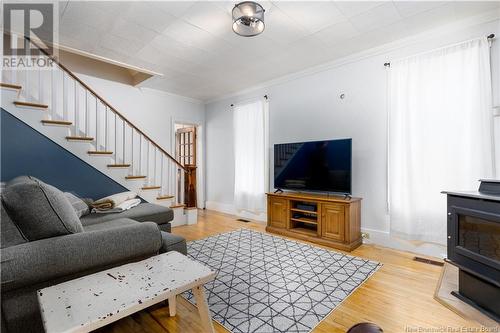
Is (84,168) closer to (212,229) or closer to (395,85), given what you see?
(212,229)

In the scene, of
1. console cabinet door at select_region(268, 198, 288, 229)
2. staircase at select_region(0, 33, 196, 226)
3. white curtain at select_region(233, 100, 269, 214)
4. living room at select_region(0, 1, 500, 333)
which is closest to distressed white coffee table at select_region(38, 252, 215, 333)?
living room at select_region(0, 1, 500, 333)

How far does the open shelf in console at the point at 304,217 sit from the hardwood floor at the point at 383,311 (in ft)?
3.73

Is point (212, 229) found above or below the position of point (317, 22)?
below

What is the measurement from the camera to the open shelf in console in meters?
3.53

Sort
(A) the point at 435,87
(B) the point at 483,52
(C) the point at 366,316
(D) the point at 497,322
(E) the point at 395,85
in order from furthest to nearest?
(E) the point at 395,85
(A) the point at 435,87
(B) the point at 483,52
(C) the point at 366,316
(D) the point at 497,322

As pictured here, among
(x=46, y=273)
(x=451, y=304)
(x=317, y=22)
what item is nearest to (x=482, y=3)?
(x=317, y=22)

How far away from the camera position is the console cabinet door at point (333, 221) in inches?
124

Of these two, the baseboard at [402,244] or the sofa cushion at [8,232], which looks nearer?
the sofa cushion at [8,232]

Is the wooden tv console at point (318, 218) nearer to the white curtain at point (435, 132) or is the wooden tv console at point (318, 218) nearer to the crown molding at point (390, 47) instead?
the white curtain at point (435, 132)

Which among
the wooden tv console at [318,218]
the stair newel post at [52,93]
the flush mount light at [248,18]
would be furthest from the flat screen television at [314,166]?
the stair newel post at [52,93]

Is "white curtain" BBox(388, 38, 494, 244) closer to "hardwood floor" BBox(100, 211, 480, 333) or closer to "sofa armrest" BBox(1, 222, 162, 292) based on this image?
"hardwood floor" BBox(100, 211, 480, 333)

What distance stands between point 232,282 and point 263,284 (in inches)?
11.7

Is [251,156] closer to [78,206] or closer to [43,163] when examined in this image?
[78,206]

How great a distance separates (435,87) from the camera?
110 inches
